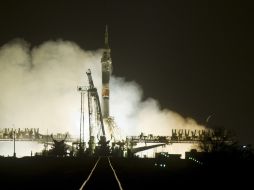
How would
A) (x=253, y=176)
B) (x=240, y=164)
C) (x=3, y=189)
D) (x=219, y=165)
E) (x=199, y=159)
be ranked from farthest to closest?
(x=199, y=159), (x=219, y=165), (x=240, y=164), (x=253, y=176), (x=3, y=189)

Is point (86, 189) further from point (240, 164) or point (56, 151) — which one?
point (56, 151)

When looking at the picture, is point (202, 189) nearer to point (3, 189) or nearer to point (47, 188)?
point (47, 188)

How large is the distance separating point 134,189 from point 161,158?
169 feet

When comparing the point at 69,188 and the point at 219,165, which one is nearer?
the point at 69,188

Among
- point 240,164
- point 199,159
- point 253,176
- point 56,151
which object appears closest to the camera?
point 253,176

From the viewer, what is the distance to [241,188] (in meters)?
40.3

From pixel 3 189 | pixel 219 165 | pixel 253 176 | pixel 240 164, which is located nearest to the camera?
pixel 3 189

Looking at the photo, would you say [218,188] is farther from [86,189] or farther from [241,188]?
[86,189]

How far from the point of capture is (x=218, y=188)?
40500 millimetres

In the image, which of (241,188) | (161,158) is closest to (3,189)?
(241,188)

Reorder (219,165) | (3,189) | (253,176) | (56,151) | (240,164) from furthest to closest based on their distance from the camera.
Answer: (56,151) → (219,165) → (240,164) → (253,176) → (3,189)

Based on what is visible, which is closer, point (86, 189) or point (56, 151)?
point (86, 189)

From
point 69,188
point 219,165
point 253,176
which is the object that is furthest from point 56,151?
point 69,188

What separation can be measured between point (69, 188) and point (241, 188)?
12.7 metres
